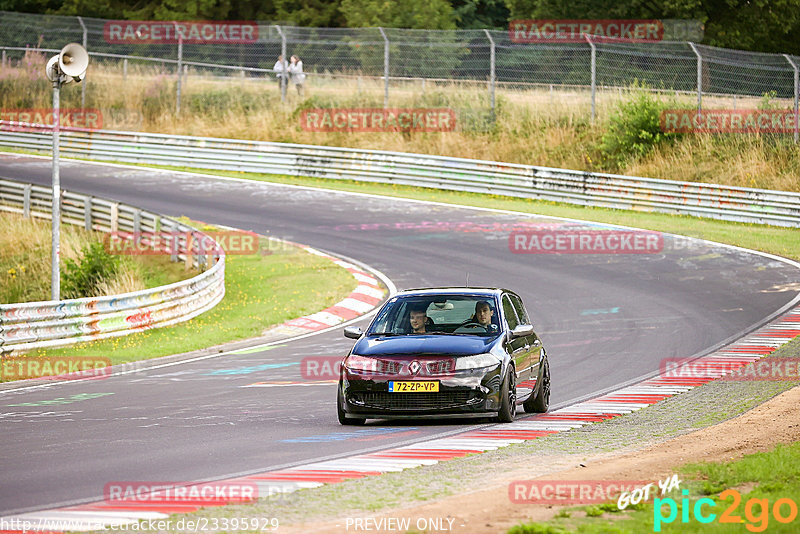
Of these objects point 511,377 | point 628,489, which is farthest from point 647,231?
point 628,489

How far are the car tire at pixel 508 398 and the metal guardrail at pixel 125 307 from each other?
818 centimetres

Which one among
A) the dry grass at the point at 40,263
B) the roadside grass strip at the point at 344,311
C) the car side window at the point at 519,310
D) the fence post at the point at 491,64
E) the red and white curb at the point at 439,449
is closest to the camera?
the red and white curb at the point at 439,449

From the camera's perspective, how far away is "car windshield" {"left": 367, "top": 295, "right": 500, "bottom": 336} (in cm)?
1223

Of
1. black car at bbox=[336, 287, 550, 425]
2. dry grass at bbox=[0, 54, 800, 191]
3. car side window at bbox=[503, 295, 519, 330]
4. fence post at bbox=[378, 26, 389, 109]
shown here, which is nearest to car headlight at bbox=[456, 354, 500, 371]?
black car at bbox=[336, 287, 550, 425]

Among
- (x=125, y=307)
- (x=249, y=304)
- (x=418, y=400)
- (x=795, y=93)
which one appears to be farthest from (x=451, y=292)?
(x=795, y=93)

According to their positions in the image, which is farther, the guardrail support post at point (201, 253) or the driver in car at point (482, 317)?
the guardrail support post at point (201, 253)

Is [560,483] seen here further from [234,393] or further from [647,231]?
[647,231]

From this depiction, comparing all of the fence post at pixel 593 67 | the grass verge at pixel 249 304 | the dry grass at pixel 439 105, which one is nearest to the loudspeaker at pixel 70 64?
the grass verge at pixel 249 304

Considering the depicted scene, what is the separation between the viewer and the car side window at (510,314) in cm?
1255

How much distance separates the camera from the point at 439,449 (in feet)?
32.7

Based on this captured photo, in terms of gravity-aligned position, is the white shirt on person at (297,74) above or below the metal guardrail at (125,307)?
above

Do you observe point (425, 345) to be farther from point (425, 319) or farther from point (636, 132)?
point (636, 132)

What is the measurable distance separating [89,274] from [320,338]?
680 centimetres

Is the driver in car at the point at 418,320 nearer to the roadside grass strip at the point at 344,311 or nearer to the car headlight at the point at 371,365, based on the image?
the car headlight at the point at 371,365
